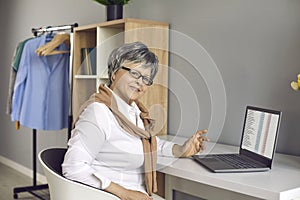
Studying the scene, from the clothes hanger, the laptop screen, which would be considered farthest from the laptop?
the clothes hanger

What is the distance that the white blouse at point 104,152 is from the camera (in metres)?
1.48

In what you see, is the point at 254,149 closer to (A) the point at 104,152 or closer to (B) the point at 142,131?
(B) the point at 142,131

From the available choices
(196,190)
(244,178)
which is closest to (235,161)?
(244,178)

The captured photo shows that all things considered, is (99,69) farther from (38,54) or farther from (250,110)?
(250,110)

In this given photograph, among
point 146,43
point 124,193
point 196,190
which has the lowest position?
point 196,190

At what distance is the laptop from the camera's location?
1.62 m

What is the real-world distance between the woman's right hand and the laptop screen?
53 centimetres

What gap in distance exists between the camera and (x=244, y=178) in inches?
58.7

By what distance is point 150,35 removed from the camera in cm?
240

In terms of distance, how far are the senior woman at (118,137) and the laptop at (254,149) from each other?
273 millimetres

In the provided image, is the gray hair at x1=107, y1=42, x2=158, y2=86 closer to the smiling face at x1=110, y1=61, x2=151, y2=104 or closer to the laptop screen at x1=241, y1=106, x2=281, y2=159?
the smiling face at x1=110, y1=61, x2=151, y2=104

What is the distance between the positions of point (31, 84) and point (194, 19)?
1.52 metres

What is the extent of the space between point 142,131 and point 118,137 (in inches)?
4.7

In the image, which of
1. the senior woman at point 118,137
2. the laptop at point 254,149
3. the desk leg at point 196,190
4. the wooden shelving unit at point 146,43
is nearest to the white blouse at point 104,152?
the senior woman at point 118,137
